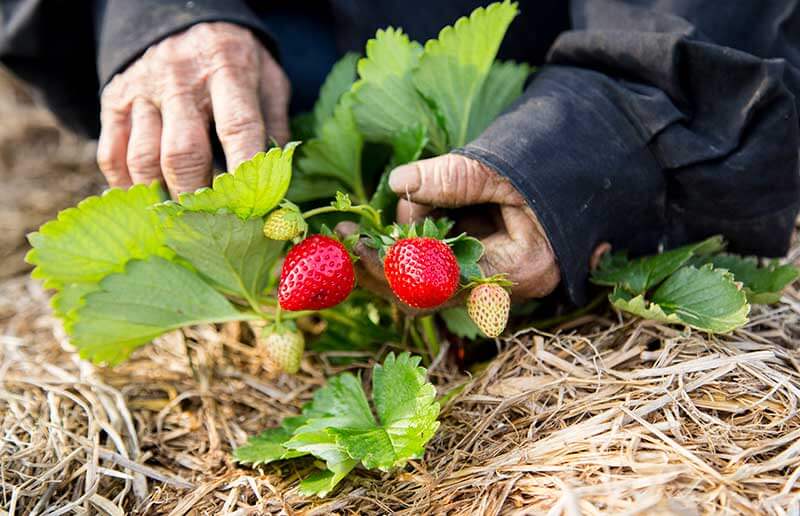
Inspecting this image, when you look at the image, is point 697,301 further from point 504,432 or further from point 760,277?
point 504,432

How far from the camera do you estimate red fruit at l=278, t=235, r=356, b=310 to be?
3.15ft

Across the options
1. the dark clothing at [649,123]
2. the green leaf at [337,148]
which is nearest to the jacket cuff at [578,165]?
the dark clothing at [649,123]

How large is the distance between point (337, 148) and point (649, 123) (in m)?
0.51

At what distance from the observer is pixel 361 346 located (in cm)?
135

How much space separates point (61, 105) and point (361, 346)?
0.89m

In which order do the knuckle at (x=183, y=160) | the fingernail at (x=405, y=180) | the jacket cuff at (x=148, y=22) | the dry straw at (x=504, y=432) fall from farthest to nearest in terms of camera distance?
the jacket cuff at (x=148, y=22), the knuckle at (x=183, y=160), the fingernail at (x=405, y=180), the dry straw at (x=504, y=432)

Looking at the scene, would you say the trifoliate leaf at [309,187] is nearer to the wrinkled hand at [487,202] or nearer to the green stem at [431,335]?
the wrinkled hand at [487,202]

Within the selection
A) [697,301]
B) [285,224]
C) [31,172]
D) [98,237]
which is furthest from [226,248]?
Answer: [31,172]

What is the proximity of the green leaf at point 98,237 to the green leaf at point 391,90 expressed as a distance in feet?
1.23

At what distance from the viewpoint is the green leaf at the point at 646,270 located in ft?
3.69

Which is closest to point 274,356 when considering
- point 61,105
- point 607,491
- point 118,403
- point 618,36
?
point 118,403

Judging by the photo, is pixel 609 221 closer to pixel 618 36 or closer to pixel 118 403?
pixel 618 36

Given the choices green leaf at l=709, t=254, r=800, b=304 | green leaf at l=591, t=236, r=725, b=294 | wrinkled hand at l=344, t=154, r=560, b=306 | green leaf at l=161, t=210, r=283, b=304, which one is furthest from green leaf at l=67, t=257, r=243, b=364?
green leaf at l=709, t=254, r=800, b=304

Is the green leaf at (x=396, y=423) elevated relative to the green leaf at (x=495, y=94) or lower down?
lower down
